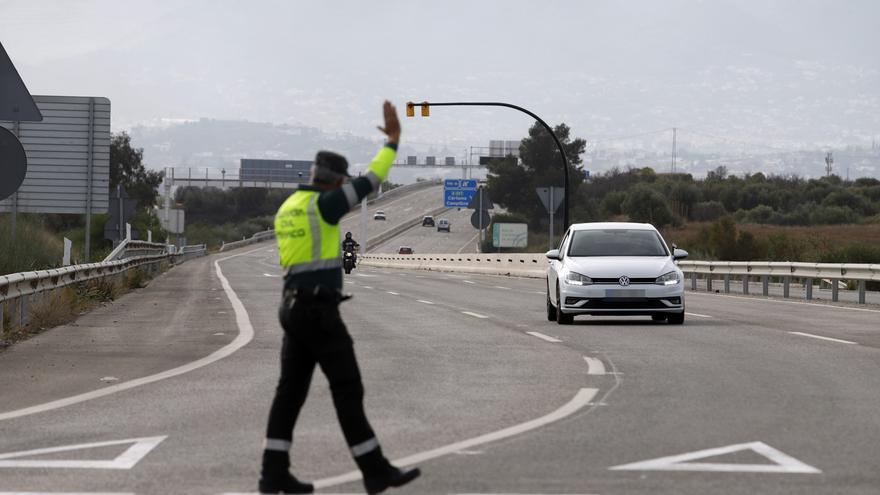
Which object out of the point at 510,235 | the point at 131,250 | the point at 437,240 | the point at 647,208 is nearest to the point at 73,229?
the point at 131,250

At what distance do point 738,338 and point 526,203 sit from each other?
131 metres

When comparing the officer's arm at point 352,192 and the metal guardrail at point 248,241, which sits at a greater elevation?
the officer's arm at point 352,192

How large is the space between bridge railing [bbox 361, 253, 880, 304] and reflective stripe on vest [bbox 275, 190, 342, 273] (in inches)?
915

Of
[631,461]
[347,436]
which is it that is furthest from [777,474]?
[347,436]

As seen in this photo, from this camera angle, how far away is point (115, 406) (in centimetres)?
1156

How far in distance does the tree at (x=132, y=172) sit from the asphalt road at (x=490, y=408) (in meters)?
127

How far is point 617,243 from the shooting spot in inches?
932

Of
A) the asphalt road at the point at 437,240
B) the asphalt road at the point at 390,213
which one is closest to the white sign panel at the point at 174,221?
the asphalt road at the point at 437,240

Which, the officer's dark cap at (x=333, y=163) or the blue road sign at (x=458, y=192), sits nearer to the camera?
the officer's dark cap at (x=333, y=163)

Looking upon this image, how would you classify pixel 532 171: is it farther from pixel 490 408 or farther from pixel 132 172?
pixel 490 408

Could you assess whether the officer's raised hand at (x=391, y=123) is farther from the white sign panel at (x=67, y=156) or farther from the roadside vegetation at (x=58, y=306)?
the white sign panel at (x=67, y=156)

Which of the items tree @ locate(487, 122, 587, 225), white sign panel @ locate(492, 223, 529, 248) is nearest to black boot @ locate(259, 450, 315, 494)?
white sign panel @ locate(492, 223, 529, 248)

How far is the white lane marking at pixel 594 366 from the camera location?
46.8ft

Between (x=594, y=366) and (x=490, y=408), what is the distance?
3.71 metres
